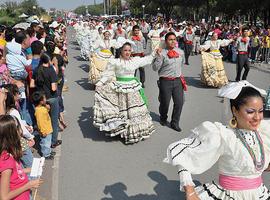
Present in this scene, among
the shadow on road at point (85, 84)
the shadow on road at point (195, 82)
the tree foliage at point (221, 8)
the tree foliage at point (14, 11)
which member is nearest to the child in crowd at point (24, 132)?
the shadow on road at point (85, 84)

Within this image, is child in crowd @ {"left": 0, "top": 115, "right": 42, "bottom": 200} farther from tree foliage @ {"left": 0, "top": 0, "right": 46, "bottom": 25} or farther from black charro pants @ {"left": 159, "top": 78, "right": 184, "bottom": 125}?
tree foliage @ {"left": 0, "top": 0, "right": 46, "bottom": 25}

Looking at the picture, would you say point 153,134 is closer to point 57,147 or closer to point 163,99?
point 163,99

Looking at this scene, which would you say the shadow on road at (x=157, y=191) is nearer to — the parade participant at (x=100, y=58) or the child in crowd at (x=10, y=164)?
the child in crowd at (x=10, y=164)

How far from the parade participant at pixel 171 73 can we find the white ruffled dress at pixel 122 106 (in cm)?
49

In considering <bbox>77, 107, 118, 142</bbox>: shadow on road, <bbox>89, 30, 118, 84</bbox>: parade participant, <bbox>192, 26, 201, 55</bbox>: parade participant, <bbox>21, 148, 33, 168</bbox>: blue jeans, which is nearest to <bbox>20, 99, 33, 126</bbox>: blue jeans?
<bbox>77, 107, 118, 142</bbox>: shadow on road

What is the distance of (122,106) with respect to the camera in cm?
648

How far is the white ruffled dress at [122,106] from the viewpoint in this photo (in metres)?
6.32

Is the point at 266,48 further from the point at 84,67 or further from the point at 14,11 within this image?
the point at 14,11

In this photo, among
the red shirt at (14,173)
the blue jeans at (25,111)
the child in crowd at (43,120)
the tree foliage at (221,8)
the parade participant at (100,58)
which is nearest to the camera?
the red shirt at (14,173)

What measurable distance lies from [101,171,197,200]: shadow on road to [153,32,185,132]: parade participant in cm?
212

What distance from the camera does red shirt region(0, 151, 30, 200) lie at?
2982mm

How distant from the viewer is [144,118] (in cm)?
646

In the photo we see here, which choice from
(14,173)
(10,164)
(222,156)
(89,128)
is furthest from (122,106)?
(222,156)

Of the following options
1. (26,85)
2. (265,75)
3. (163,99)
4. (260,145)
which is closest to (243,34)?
(265,75)
